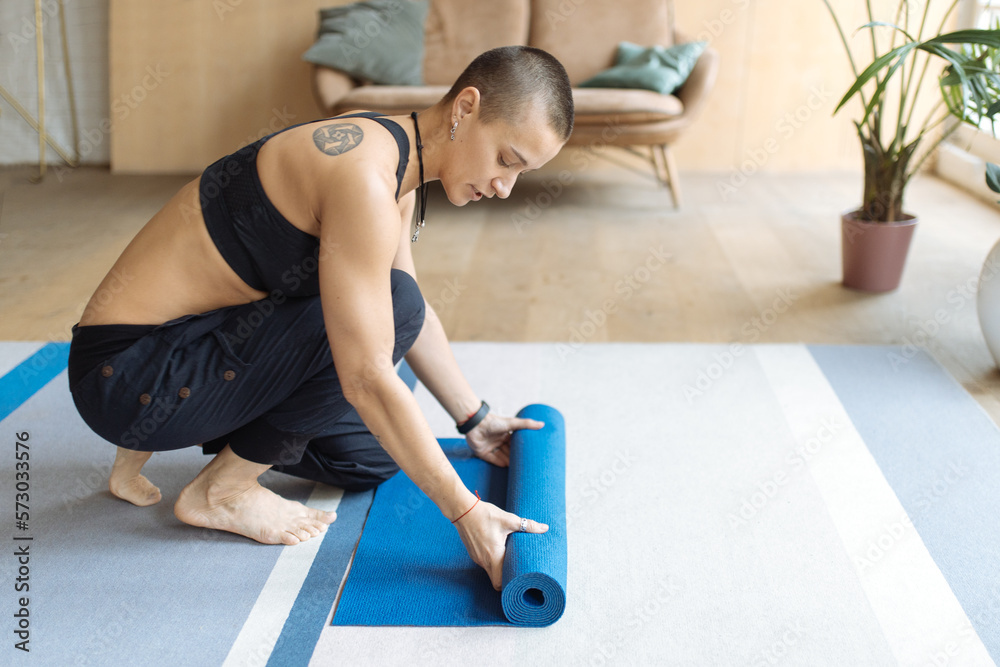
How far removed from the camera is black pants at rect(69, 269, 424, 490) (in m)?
1.36

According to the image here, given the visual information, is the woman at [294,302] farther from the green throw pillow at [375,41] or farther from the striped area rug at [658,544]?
the green throw pillow at [375,41]

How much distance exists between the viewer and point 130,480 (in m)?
1.63

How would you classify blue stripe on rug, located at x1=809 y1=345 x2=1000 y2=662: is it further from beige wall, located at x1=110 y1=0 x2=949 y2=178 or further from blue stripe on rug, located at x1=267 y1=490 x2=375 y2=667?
beige wall, located at x1=110 y1=0 x2=949 y2=178

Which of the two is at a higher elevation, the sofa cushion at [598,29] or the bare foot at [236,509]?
the sofa cushion at [598,29]

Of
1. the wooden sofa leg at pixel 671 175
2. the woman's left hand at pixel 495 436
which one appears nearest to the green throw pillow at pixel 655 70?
the wooden sofa leg at pixel 671 175

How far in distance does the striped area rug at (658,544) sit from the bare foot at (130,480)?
25 mm

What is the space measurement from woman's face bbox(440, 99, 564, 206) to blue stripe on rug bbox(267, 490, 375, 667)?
0.68 meters

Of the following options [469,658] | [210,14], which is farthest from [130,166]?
[469,658]

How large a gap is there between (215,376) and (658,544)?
83 cm

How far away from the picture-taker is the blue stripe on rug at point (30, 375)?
6.64ft

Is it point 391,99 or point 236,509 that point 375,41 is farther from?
point 236,509

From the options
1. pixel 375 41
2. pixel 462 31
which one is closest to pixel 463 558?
pixel 375 41

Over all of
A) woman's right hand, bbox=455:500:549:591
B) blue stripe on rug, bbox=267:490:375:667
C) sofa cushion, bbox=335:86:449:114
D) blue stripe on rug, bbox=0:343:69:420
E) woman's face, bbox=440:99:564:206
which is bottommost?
blue stripe on rug, bbox=0:343:69:420

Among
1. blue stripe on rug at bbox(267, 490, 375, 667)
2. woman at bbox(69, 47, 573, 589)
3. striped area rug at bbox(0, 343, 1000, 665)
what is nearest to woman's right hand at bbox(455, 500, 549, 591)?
woman at bbox(69, 47, 573, 589)
